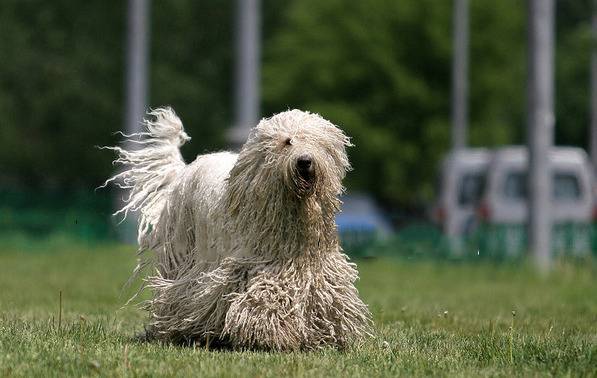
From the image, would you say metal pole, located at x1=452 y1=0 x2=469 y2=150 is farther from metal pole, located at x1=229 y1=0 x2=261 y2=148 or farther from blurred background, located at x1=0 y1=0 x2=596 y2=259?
metal pole, located at x1=229 y1=0 x2=261 y2=148

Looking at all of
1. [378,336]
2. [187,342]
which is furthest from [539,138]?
[187,342]

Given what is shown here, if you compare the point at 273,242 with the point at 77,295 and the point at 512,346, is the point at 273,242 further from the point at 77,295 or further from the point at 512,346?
the point at 77,295

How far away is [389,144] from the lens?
46250mm

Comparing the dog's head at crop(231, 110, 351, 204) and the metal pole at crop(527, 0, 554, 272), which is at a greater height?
the metal pole at crop(527, 0, 554, 272)

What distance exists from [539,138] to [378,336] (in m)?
12.0

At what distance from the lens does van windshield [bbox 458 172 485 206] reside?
32.8 m

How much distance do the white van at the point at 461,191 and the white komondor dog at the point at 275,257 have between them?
23804 millimetres

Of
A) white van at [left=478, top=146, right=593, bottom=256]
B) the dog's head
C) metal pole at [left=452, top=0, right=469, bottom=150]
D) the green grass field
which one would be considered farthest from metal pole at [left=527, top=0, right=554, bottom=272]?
metal pole at [left=452, top=0, right=469, bottom=150]

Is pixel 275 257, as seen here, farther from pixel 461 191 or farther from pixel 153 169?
pixel 461 191

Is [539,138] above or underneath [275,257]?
above

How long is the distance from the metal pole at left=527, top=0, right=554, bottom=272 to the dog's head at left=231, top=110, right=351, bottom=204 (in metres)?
12.8

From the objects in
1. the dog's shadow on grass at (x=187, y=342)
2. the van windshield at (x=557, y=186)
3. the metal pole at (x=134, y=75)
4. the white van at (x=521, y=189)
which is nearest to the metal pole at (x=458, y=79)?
the white van at (x=521, y=189)

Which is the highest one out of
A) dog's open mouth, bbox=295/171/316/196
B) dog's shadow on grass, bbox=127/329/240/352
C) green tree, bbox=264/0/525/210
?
green tree, bbox=264/0/525/210

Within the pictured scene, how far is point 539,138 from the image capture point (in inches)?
831
